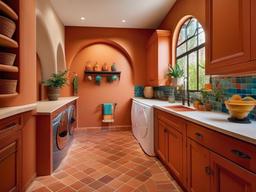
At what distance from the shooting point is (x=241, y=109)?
1344 mm

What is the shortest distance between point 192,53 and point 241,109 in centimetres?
180

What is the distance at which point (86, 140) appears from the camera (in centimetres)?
379

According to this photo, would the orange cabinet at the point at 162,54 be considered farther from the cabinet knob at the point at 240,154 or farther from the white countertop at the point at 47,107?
the cabinet knob at the point at 240,154

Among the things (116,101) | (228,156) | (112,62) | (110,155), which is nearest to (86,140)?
(110,155)

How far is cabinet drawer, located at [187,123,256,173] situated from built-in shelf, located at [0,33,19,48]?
1.79 meters

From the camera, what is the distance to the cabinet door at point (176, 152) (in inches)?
72.8

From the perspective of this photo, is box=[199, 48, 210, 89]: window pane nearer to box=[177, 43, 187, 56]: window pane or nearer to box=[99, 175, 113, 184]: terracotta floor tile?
box=[177, 43, 187, 56]: window pane

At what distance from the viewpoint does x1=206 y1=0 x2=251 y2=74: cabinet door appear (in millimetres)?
1271

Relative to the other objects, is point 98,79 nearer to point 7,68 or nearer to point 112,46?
point 112,46

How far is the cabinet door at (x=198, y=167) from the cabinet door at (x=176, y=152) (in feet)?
0.54

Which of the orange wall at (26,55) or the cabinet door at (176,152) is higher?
the orange wall at (26,55)

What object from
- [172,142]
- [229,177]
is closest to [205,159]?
[229,177]

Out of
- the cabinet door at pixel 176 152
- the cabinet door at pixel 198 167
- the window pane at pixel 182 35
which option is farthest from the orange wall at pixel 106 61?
the cabinet door at pixel 198 167

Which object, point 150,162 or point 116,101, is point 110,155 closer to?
point 150,162
